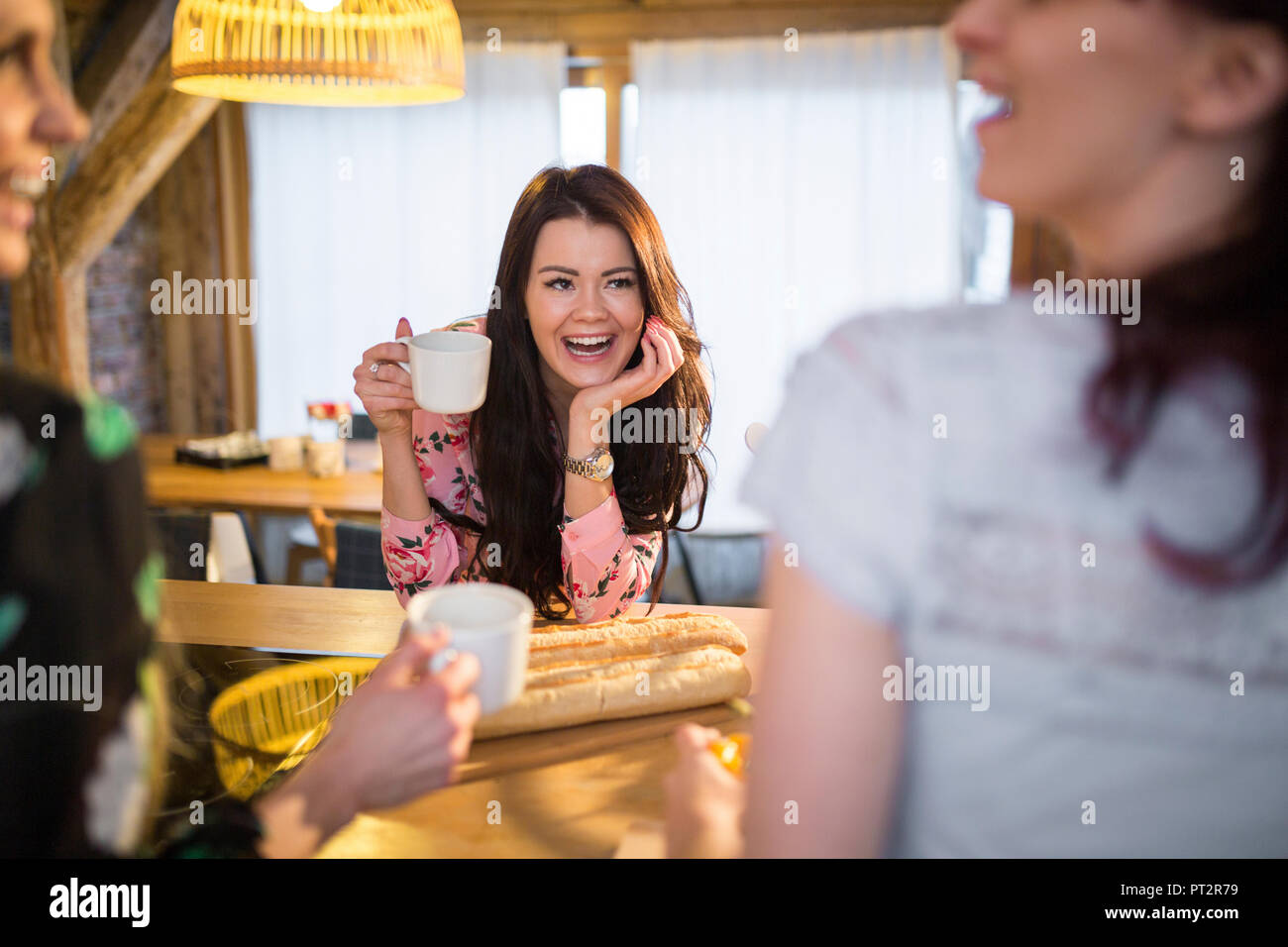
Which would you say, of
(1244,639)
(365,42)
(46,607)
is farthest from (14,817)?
(365,42)

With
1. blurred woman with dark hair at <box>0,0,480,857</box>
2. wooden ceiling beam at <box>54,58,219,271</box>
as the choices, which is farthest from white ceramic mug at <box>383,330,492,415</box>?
wooden ceiling beam at <box>54,58,219,271</box>

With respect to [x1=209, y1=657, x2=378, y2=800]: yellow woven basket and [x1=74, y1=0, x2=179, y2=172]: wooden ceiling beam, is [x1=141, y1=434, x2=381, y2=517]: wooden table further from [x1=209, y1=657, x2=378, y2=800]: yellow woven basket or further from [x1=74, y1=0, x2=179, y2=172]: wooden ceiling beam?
[x1=209, y1=657, x2=378, y2=800]: yellow woven basket

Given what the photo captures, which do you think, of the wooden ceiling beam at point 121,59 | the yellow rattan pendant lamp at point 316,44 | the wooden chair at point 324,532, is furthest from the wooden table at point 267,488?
the wooden ceiling beam at point 121,59

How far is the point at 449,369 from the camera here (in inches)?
56.9

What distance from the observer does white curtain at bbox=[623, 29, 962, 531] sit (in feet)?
15.0

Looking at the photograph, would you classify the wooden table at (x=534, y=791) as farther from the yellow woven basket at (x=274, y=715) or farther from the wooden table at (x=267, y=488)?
the wooden table at (x=267, y=488)

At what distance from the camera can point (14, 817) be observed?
0.64 meters

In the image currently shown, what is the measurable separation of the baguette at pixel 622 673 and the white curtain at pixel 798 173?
3169mm

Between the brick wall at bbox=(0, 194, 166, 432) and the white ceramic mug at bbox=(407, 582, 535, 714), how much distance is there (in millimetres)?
4458

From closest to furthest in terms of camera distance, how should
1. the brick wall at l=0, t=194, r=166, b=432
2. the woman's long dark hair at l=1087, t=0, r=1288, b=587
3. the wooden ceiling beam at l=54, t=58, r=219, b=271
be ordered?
1. the woman's long dark hair at l=1087, t=0, r=1288, b=587
2. the wooden ceiling beam at l=54, t=58, r=219, b=271
3. the brick wall at l=0, t=194, r=166, b=432

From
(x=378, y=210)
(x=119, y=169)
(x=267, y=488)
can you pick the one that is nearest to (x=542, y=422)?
(x=267, y=488)

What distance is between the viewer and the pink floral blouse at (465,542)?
169cm
